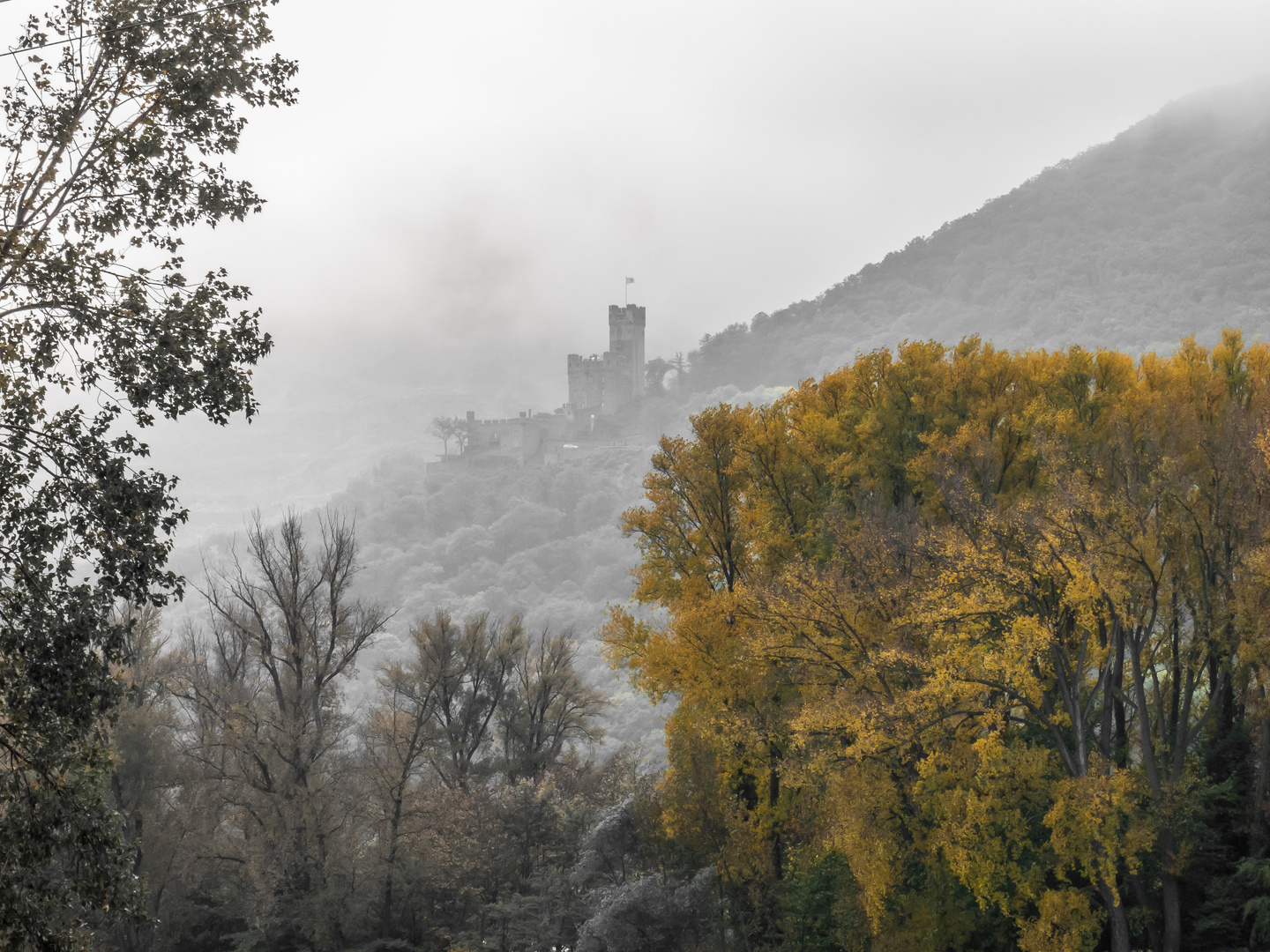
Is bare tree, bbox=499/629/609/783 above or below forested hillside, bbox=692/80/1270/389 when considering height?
below

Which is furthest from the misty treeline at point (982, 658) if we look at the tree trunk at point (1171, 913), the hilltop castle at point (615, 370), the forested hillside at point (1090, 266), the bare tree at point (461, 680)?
the hilltop castle at point (615, 370)

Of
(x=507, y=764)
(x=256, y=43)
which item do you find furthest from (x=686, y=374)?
(x=256, y=43)

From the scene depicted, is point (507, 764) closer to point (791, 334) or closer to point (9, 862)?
point (9, 862)

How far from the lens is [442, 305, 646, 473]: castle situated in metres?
119

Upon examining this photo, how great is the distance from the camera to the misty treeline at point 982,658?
1099 cm

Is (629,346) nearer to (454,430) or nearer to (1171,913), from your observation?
A: (454,430)

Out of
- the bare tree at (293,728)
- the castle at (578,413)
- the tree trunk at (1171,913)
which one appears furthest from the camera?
the castle at (578,413)

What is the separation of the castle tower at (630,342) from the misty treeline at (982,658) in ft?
369

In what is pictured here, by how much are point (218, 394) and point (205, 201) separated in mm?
1605

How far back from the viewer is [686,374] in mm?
143375

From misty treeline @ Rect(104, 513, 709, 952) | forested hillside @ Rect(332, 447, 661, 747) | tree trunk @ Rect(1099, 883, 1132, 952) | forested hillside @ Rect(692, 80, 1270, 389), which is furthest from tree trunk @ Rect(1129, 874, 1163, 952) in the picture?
forested hillside @ Rect(692, 80, 1270, 389)

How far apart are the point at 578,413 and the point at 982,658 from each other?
115 m

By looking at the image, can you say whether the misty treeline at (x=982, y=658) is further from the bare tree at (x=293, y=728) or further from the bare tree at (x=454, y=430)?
the bare tree at (x=454, y=430)

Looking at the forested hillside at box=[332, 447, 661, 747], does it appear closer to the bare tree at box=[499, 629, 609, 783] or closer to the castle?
the castle
